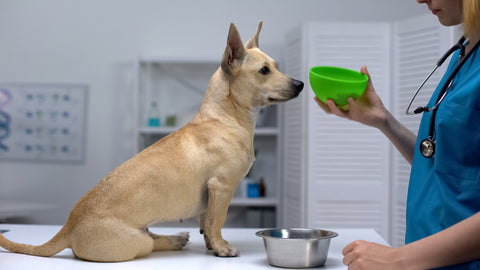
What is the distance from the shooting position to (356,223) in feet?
10.8

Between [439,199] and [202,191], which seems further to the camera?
[202,191]

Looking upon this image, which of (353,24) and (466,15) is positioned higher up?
(353,24)

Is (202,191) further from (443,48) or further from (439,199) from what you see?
(443,48)

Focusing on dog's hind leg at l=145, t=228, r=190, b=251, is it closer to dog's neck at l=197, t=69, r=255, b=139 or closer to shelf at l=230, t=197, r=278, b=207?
dog's neck at l=197, t=69, r=255, b=139

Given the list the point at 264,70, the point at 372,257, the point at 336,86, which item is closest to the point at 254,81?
the point at 264,70

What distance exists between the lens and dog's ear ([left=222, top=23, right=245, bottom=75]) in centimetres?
138

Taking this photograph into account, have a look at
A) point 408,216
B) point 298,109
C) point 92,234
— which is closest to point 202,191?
point 92,234

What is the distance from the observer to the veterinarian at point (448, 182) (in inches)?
29.2

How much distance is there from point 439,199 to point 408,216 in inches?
5.3

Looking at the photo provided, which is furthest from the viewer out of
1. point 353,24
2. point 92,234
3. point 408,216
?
point 353,24

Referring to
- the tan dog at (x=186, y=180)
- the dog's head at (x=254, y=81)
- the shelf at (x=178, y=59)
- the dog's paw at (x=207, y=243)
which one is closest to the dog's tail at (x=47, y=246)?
the tan dog at (x=186, y=180)

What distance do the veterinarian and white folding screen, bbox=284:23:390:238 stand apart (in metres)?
2.32

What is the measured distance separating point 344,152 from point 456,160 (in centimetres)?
249

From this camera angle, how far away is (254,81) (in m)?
1.42
